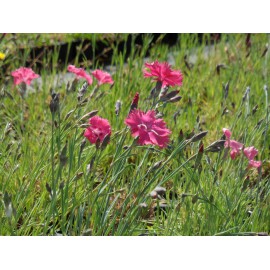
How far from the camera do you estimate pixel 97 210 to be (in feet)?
6.14

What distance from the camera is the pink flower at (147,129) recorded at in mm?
1662

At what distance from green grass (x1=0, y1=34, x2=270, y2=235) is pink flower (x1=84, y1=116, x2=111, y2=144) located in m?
0.07

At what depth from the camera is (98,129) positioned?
1771 millimetres

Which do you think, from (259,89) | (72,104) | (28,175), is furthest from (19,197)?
(259,89)

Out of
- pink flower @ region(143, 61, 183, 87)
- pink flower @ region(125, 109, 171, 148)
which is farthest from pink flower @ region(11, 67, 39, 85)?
pink flower @ region(125, 109, 171, 148)

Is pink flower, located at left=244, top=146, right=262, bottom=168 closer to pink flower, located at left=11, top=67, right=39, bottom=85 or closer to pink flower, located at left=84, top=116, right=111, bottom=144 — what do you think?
pink flower, located at left=84, top=116, right=111, bottom=144

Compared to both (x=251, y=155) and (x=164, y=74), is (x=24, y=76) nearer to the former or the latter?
(x=164, y=74)

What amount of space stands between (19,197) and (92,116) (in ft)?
1.15

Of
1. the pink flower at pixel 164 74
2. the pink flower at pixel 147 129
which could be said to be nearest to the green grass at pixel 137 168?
the pink flower at pixel 147 129

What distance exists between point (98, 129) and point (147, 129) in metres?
0.17

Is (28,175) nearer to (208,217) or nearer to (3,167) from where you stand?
(3,167)

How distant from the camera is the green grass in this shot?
183 cm

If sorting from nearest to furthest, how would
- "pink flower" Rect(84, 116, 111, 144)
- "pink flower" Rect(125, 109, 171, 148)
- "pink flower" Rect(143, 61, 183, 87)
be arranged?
"pink flower" Rect(125, 109, 171, 148)
"pink flower" Rect(84, 116, 111, 144)
"pink flower" Rect(143, 61, 183, 87)

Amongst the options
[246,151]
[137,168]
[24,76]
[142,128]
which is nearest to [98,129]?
[142,128]
